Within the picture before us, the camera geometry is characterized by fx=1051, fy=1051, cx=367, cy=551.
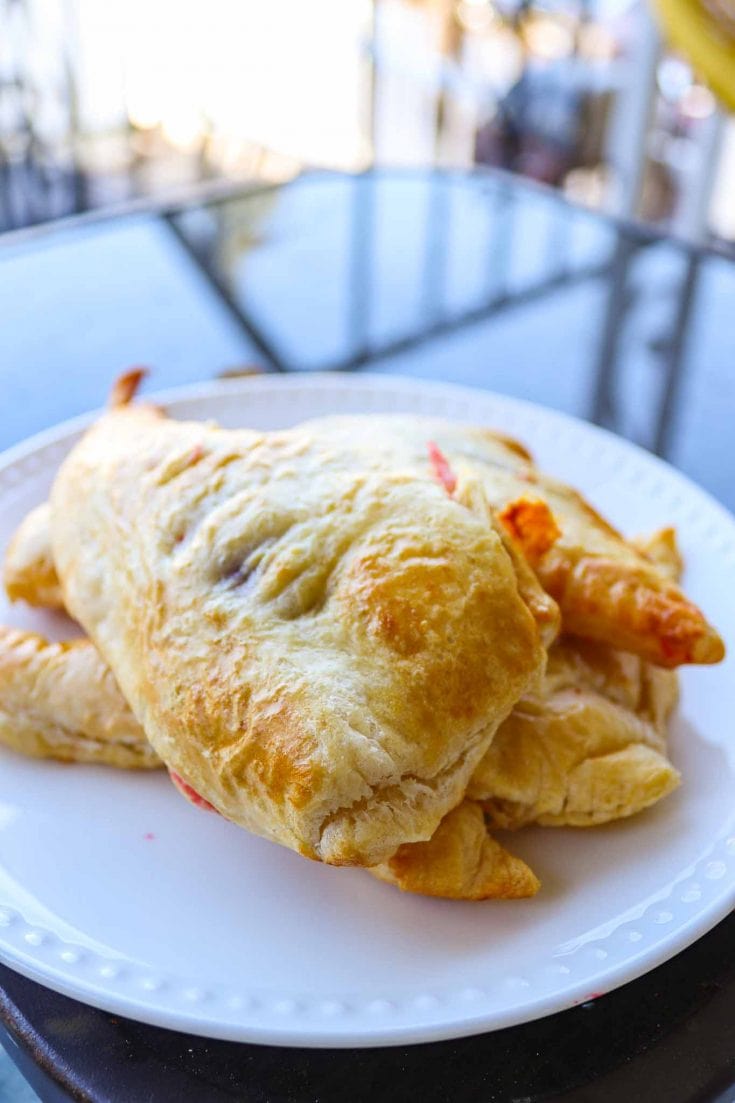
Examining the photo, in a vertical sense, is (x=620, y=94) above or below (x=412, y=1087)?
above

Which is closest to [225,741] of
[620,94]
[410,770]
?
[410,770]

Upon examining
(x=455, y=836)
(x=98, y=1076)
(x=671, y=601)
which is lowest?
(x=98, y=1076)

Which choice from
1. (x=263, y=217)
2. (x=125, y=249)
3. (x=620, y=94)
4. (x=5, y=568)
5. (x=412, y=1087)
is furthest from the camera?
(x=620, y=94)

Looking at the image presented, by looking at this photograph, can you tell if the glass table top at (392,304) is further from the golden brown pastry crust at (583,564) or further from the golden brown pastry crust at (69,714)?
the golden brown pastry crust at (69,714)

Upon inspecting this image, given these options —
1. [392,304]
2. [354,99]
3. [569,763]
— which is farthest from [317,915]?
[354,99]

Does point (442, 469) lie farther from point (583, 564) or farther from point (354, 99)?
point (354, 99)

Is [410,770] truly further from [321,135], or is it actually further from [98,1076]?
[321,135]

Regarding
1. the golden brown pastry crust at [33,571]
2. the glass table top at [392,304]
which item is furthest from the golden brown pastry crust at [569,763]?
the glass table top at [392,304]
